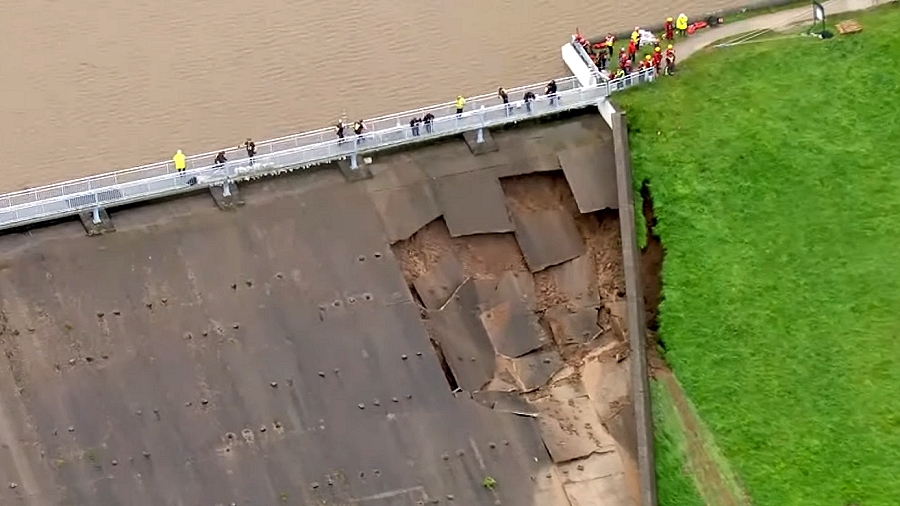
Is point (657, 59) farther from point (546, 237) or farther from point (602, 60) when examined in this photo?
point (546, 237)

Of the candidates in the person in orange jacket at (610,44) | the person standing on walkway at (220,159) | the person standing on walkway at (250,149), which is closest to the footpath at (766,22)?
the person in orange jacket at (610,44)

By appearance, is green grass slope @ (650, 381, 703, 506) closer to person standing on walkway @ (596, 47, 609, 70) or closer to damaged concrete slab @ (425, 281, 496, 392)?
damaged concrete slab @ (425, 281, 496, 392)

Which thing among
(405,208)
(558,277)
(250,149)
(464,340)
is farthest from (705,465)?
(250,149)

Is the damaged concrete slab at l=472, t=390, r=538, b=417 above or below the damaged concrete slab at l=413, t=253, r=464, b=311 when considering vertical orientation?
below

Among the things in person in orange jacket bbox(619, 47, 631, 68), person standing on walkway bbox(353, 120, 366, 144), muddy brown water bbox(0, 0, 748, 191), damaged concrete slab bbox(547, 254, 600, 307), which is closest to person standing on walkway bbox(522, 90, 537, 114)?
muddy brown water bbox(0, 0, 748, 191)

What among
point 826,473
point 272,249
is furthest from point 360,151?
point 826,473

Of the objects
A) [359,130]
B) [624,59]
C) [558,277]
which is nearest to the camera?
[359,130]

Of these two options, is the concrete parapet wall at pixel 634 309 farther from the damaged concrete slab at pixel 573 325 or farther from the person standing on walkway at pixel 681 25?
the person standing on walkway at pixel 681 25
